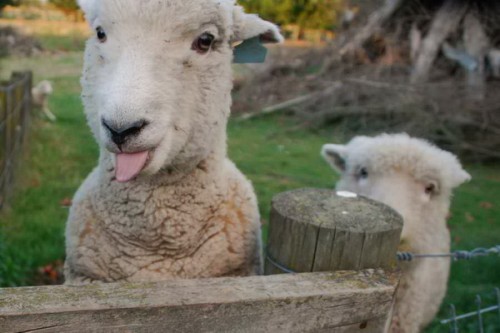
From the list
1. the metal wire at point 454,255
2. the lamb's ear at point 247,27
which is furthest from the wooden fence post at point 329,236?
the lamb's ear at point 247,27

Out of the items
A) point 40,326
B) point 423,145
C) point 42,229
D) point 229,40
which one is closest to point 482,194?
point 423,145

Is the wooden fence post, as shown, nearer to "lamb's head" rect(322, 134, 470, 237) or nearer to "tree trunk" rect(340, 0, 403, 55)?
"lamb's head" rect(322, 134, 470, 237)

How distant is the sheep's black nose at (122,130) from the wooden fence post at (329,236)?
502 millimetres

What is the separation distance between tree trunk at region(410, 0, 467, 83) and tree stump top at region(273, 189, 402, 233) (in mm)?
10443

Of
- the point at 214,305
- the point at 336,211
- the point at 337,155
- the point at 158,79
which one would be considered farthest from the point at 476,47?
the point at 214,305

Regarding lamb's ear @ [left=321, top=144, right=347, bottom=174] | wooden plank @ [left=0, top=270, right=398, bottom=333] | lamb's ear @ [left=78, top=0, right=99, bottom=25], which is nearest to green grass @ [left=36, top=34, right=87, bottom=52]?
lamb's ear @ [left=321, top=144, right=347, bottom=174]

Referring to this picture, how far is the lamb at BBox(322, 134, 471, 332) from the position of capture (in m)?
2.93

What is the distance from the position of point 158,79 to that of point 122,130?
206 millimetres

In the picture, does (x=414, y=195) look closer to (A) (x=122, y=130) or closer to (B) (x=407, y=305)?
(B) (x=407, y=305)

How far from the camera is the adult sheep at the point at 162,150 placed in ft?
5.11

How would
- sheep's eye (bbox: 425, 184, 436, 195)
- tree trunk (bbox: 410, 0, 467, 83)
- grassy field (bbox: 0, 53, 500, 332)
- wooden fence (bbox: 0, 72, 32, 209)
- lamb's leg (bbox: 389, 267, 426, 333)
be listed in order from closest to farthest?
lamb's leg (bbox: 389, 267, 426, 333) < sheep's eye (bbox: 425, 184, 436, 195) < grassy field (bbox: 0, 53, 500, 332) < wooden fence (bbox: 0, 72, 32, 209) < tree trunk (bbox: 410, 0, 467, 83)

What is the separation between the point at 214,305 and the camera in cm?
127

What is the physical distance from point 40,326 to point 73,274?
902mm

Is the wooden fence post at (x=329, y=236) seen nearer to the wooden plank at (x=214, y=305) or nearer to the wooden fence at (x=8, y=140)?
the wooden plank at (x=214, y=305)
